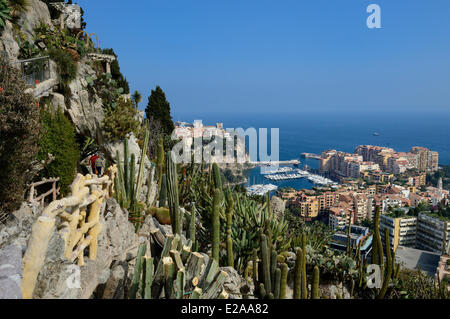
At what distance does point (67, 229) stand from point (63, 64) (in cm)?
708

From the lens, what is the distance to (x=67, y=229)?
7.73 feet

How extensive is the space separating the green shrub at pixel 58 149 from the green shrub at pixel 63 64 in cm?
202

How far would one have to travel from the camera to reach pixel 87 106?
28.1ft

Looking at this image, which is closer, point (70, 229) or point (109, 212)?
point (70, 229)

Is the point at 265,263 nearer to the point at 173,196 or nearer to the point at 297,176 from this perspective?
the point at 173,196

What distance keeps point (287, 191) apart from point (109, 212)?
31.8m

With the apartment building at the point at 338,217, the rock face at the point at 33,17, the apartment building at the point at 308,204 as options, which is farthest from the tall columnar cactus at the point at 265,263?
the apartment building at the point at 308,204

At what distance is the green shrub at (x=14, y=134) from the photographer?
402 cm

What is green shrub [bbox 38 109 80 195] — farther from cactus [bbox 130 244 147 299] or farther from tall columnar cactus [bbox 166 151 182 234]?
cactus [bbox 130 244 147 299]

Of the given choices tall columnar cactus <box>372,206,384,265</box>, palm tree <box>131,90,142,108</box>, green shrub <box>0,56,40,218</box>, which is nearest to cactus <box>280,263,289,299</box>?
tall columnar cactus <box>372,206,384,265</box>

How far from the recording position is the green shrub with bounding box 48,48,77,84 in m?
8.08

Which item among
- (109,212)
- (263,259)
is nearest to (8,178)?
(109,212)

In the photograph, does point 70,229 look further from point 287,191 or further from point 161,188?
point 287,191
